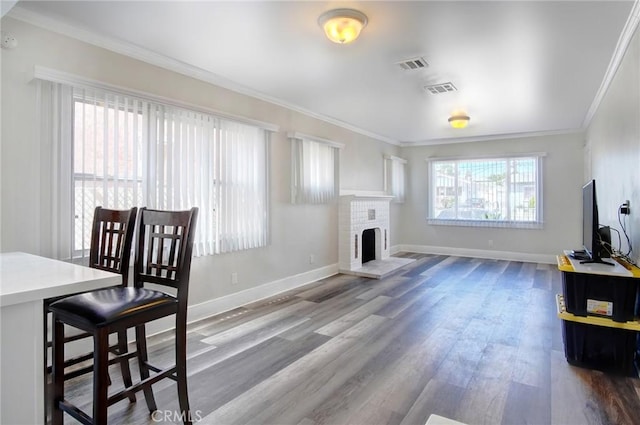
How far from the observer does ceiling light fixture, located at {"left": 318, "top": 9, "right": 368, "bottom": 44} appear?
2408 millimetres


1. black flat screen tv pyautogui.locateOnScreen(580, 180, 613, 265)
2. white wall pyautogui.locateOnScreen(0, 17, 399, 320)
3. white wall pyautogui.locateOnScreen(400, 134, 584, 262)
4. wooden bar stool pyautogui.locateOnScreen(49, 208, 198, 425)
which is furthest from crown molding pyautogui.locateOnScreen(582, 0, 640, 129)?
white wall pyautogui.locateOnScreen(0, 17, 399, 320)

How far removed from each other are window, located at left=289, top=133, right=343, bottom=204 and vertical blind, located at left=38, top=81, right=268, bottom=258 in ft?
1.92

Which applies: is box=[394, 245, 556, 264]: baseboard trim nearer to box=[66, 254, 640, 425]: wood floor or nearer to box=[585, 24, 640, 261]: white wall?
box=[585, 24, 640, 261]: white wall

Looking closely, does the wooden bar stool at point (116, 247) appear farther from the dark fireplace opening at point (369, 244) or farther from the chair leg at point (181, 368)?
the dark fireplace opening at point (369, 244)

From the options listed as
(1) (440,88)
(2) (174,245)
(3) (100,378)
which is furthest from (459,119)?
(3) (100,378)

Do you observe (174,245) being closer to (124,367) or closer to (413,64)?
(124,367)

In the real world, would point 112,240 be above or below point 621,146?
below

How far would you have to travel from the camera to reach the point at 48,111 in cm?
248

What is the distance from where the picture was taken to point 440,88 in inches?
159

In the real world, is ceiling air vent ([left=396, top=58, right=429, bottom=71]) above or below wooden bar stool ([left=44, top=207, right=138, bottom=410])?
above

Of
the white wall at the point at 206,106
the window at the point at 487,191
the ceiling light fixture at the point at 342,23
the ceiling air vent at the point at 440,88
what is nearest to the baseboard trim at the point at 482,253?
the window at the point at 487,191

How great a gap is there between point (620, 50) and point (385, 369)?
333 cm

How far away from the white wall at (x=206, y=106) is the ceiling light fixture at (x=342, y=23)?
1.63 metres

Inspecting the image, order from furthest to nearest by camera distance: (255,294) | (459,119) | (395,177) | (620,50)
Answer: (395,177) → (459,119) → (255,294) → (620,50)
